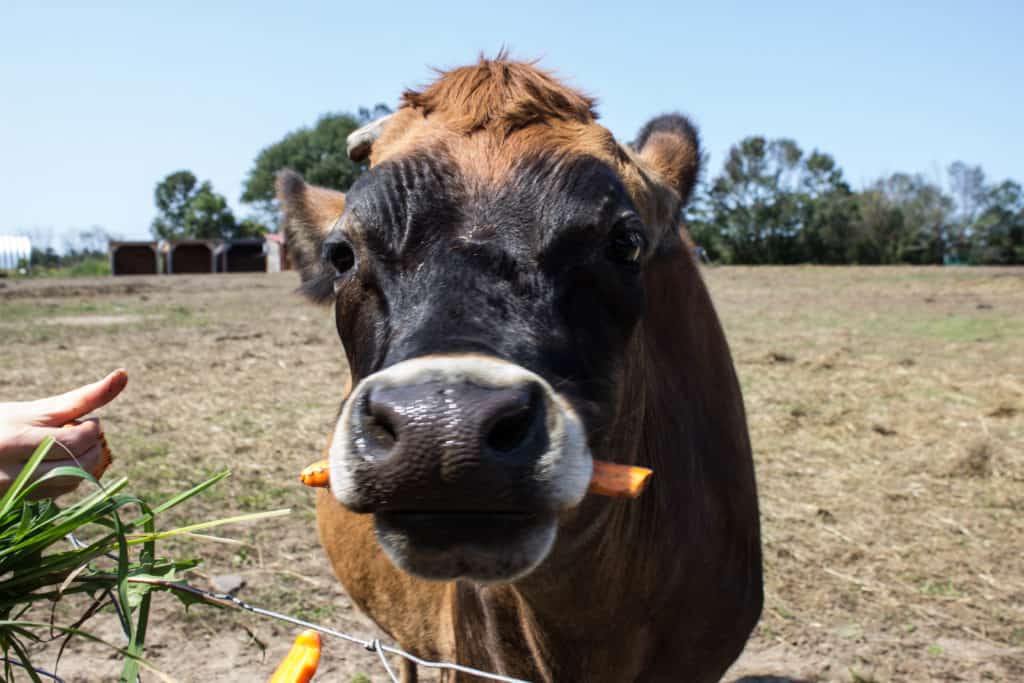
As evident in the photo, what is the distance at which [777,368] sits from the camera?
11242mm

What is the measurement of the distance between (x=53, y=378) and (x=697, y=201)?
850 centimetres

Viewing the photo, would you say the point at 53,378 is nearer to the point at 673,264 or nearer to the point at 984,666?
the point at 673,264

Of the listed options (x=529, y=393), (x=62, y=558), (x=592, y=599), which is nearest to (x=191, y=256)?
(x=592, y=599)

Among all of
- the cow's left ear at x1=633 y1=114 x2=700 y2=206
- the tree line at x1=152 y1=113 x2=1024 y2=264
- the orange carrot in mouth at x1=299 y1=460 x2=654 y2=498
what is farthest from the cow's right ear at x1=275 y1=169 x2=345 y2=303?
the tree line at x1=152 y1=113 x2=1024 y2=264

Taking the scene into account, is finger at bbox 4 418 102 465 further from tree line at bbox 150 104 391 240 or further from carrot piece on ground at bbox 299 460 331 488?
tree line at bbox 150 104 391 240

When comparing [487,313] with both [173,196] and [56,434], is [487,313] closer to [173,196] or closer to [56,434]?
[56,434]

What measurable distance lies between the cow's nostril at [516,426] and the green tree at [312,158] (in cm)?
7056

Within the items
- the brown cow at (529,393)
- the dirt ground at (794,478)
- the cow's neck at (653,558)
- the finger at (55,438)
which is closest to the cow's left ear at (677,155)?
the brown cow at (529,393)

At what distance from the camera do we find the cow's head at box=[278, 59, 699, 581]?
1.79 meters

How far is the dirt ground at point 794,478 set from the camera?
181 inches

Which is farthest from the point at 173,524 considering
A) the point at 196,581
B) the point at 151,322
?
the point at 151,322

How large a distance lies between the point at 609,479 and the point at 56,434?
1.29 metres

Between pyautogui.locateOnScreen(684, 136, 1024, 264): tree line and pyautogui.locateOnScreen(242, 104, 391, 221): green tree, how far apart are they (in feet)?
101

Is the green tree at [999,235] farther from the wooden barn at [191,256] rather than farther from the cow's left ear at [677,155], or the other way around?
the cow's left ear at [677,155]
